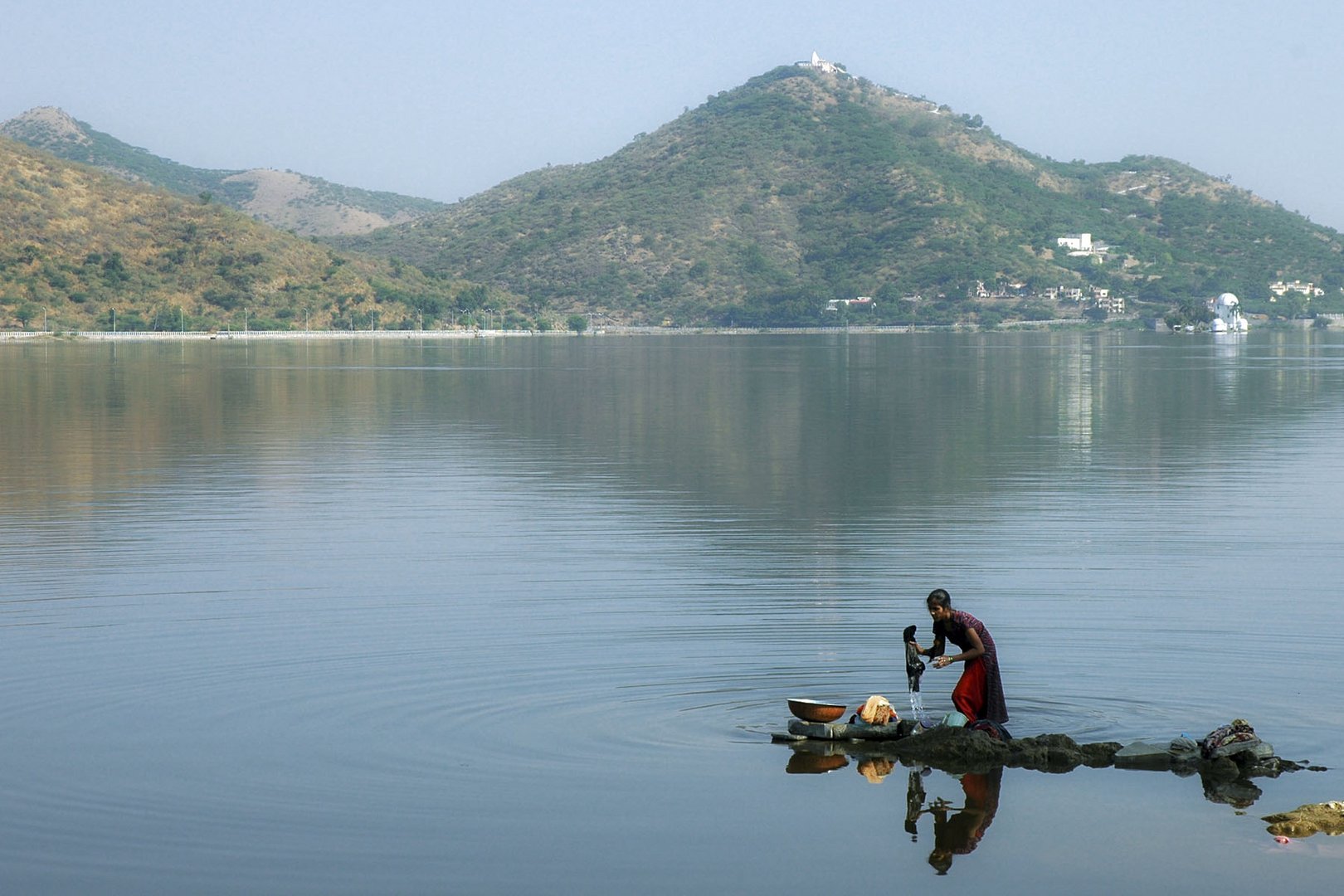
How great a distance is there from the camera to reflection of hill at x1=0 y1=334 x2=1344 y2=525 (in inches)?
1328

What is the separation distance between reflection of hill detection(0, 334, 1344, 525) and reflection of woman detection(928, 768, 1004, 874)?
13.5 meters

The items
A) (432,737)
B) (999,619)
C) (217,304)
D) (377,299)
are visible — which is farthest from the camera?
(377,299)

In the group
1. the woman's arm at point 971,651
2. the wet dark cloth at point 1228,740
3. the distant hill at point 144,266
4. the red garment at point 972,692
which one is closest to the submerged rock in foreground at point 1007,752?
the wet dark cloth at point 1228,740

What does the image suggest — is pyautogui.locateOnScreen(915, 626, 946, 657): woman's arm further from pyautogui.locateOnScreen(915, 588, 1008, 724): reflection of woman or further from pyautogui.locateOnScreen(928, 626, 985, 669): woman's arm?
pyautogui.locateOnScreen(928, 626, 985, 669): woman's arm

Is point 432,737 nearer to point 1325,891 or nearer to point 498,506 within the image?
point 1325,891

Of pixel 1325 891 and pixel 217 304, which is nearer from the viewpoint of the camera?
pixel 1325 891

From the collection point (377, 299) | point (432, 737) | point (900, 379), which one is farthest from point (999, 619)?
point (377, 299)

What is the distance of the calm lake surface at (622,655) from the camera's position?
1088 cm

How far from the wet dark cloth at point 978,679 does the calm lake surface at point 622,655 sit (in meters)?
0.80

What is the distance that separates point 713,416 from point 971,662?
37930 mm

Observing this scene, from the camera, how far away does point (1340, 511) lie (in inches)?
1086

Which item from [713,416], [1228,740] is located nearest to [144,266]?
[713,416]

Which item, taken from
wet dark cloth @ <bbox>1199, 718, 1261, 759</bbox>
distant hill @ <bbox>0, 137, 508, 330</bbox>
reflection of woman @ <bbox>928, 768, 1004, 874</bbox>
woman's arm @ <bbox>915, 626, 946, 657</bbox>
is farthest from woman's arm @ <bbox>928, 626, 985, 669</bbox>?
distant hill @ <bbox>0, 137, 508, 330</bbox>

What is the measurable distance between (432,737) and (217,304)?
561ft
